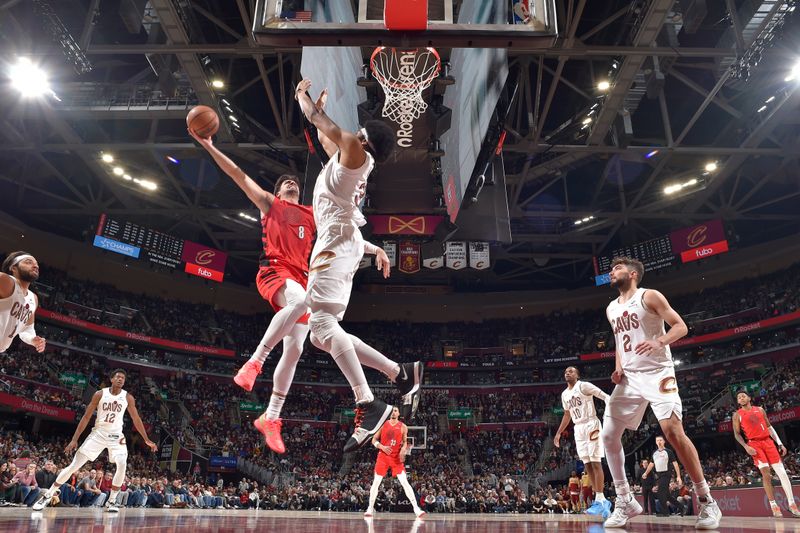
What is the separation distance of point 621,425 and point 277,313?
129 inches

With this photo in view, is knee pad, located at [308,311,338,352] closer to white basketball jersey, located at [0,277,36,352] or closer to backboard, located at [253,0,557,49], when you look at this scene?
backboard, located at [253,0,557,49]

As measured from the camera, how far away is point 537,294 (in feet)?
119

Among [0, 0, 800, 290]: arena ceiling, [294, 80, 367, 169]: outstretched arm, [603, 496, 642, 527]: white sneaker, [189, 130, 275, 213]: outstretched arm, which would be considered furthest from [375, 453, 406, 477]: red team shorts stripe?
[0, 0, 800, 290]: arena ceiling

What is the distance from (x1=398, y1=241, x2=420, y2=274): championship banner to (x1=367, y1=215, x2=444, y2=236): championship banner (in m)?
1.45

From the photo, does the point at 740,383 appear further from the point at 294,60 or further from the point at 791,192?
the point at 294,60

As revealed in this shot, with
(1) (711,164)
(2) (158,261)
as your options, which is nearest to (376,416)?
(1) (711,164)

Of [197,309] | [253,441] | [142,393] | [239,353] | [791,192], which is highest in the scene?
[791,192]

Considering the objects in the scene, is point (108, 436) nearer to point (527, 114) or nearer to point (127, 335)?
point (527, 114)

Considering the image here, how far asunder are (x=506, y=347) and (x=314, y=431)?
40.5ft

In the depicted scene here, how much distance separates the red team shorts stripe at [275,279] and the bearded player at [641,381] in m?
2.81

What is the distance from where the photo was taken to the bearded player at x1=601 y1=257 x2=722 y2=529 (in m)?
4.77

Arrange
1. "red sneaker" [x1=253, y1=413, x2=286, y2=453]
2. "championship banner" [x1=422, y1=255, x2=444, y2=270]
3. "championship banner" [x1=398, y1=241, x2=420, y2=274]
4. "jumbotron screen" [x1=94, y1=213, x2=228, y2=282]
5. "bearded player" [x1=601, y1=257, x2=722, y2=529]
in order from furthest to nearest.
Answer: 1. "jumbotron screen" [x1=94, y1=213, x2=228, y2=282]
2. "championship banner" [x1=422, y1=255, x2=444, y2=270]
3. "championship banner" [x1=398, y1=241, x2=420, y2=274]
4. "bearded player" [x1=601, y1=257, x2=722, y2=529]
5. "red sneaker" [x1=253, y1=413, x2=286, y2=453]

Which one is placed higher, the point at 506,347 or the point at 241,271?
the point at 241,271

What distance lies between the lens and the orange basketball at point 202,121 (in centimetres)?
445
